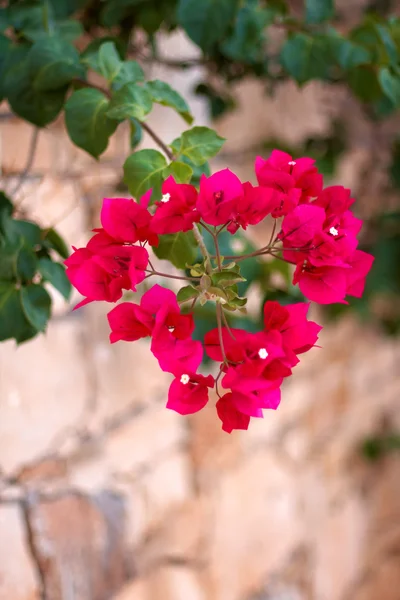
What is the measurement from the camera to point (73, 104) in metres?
0.57

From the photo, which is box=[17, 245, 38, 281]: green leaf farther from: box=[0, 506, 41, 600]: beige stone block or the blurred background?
box=[0, 506, 41, 600]: beige stone block

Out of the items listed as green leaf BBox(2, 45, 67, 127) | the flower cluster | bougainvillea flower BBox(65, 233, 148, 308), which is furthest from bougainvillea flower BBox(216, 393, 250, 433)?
green leaf BBox(2, 45, 67, 127)

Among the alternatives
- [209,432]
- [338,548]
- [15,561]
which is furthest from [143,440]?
[338,548]

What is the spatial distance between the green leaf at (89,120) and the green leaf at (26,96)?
A: 6 centimetres

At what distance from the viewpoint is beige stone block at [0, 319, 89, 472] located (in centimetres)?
90

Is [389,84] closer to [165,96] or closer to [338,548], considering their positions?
[165,96]

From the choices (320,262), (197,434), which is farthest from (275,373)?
(197,434)

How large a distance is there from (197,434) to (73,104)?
773 mm

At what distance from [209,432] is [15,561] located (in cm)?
44

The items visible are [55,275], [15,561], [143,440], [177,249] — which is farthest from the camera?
[143,440]

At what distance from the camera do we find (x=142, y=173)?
1.71ft

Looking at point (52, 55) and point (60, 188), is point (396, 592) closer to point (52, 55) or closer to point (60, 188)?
point (60, 188)

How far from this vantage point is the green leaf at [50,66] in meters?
0.60

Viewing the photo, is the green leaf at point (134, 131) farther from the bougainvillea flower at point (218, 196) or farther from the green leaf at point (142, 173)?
the bougainvillea flower at point (218, 196)
